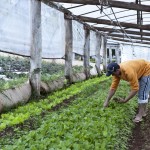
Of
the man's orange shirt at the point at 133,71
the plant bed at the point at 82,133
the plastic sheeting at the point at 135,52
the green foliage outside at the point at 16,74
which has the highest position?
the plastic sheeting at the point at 135,52

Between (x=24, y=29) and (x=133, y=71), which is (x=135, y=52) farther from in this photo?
(x=133, y=71)

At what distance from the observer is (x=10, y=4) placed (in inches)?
333

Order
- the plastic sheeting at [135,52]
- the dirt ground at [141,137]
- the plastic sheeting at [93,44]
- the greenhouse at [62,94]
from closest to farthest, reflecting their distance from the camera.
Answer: the greenhouse at [62,94] → the dirt ground at [141,137] → the plastic sheeting at [93,44] → the plastic sheeting at [135,52]

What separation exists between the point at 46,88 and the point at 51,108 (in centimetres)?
275

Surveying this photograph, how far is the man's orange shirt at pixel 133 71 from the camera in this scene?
6629 mm

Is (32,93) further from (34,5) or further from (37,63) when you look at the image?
(34,5)

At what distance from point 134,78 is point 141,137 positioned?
125 centimetres

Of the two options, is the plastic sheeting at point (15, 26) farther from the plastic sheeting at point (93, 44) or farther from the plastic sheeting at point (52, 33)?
the plastic sheeting at point (93, 44)

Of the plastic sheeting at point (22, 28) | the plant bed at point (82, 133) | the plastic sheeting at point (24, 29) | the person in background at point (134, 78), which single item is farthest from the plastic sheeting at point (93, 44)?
the plant bed at point (82, 133)

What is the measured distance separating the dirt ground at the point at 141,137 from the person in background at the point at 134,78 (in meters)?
0.20

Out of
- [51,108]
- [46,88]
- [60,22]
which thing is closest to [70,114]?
[51,108]

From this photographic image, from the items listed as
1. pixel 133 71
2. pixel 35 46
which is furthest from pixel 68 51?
pixel 133 71

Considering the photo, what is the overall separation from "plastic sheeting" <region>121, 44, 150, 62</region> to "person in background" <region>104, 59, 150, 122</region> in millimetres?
21584

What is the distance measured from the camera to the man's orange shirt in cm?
663
